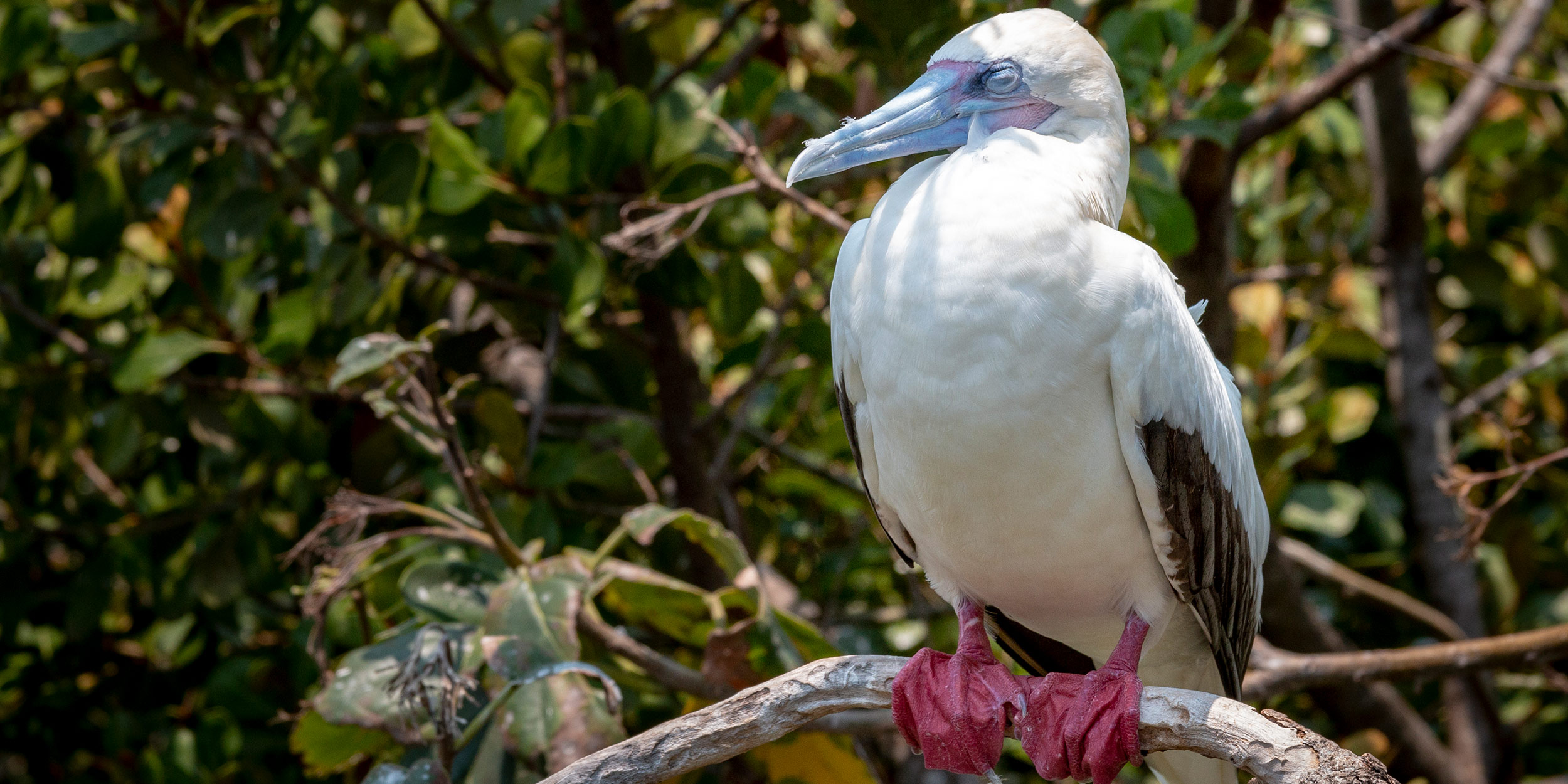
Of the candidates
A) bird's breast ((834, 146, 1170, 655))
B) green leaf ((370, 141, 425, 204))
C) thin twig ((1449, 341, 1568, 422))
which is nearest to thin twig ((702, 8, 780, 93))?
green leaf ((370, 141, 425, 204))

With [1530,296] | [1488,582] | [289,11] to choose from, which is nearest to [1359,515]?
[1488,582]

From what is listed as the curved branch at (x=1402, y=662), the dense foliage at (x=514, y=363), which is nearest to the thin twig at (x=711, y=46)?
the dense foliage at (x=514, y=363)

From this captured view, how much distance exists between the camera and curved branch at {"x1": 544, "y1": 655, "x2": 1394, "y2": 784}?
73.2 inches

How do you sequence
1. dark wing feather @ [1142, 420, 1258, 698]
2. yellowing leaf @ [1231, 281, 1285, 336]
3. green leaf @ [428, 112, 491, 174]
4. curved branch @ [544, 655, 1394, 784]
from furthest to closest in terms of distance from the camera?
yellowing leaf @ [1231, 281, 1285, 336] → green leaf @ [428, 112, 491, 174] → dark wing feather @ [1142, 420, 1258, 698] → curved branch @ [544, 655, 1394, 784]

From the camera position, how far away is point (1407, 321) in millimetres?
3896

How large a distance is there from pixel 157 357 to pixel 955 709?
1975 millimetres

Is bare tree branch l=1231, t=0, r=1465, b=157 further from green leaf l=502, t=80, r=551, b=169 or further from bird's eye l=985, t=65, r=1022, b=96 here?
green leaf l=502, t=80, r=551, b=169

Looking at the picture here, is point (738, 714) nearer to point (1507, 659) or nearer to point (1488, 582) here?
point (1507, 659)

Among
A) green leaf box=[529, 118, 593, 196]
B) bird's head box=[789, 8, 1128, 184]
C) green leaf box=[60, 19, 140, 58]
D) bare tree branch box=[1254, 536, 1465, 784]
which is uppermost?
bird's head box=[789, 8, 1128, 184]

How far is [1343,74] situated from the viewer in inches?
126

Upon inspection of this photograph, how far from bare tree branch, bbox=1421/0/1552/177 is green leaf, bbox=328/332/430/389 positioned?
3069 mm

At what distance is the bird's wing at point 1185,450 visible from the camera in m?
1.93

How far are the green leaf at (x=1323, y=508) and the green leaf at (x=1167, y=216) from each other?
4.11 feet

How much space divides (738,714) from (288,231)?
2040 millimetres
